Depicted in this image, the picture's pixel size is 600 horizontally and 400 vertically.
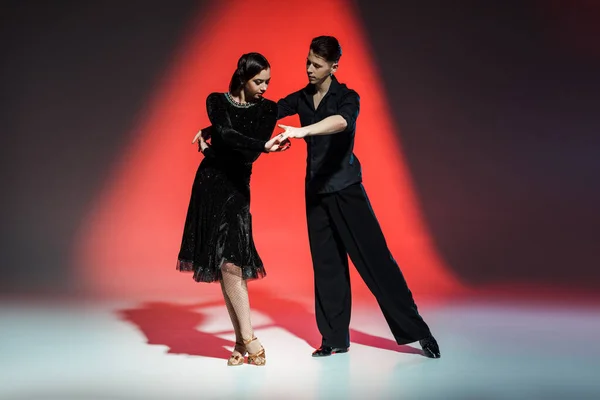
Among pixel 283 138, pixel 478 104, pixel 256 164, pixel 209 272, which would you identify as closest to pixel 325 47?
pixel 283 138

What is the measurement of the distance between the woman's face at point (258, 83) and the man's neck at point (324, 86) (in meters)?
0.33

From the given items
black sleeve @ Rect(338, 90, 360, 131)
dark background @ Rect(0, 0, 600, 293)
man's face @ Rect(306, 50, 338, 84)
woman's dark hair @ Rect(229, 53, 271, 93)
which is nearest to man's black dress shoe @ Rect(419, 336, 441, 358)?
black sleeve @ Rect(338, 90, 360, 131)

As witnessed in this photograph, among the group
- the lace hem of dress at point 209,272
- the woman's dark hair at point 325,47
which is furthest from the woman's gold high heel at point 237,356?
the woman's dark hair at point 325,47

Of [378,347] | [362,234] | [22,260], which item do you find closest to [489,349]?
[378,347]

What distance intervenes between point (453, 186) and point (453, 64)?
894 mm

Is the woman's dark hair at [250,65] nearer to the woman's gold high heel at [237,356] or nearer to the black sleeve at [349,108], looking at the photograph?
the black sleeve at [349,108]

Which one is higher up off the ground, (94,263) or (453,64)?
(453,64)

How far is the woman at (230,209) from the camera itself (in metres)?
3.46

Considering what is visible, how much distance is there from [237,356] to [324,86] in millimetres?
1208

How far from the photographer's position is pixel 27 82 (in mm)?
6602

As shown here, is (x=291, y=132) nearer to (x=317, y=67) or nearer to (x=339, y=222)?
(x=317, y=67)

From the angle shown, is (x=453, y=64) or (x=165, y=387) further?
(x=453, y=64)

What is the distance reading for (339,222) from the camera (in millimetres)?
3750

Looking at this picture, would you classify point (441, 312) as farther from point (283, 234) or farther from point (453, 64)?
point (453, 64)
